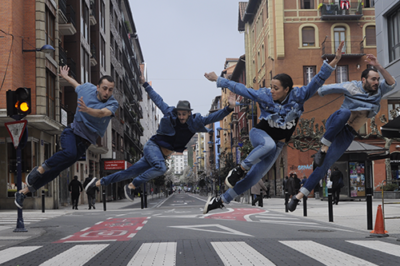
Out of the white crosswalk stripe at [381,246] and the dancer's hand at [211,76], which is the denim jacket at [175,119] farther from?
the white crosswalk stripe at [381,246]

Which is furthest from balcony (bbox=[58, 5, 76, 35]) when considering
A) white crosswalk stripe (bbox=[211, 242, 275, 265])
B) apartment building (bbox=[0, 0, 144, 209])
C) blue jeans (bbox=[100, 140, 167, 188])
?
blue jeans (bbox=[100, 140, 167, 188])

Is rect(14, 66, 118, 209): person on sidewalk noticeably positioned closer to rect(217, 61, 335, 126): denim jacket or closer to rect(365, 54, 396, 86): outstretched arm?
rect(217, 61, 335, 126): denim jacket

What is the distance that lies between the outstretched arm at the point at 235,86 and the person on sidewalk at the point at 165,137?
1.04 ft

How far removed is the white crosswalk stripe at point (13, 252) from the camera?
9.62 meters

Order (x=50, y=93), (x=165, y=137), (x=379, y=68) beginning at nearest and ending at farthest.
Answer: (x=379, y=68) → (x=165, y=137) → (x=50, y=93)

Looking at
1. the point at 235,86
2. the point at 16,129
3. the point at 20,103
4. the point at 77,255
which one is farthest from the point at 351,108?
the point at 16,129

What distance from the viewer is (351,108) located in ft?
24.3

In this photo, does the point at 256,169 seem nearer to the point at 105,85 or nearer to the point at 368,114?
the point at 368,114

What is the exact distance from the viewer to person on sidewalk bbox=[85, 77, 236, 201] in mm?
7961

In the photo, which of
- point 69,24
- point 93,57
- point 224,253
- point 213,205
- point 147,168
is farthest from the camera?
point 93,57

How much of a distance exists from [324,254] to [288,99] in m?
3.54

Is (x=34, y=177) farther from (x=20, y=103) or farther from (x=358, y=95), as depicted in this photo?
(x=358, y=95)

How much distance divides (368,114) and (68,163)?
4630 mm

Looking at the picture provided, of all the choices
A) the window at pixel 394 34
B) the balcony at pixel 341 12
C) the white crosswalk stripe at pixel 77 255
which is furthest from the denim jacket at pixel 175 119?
the balcony at pixel 341 12
